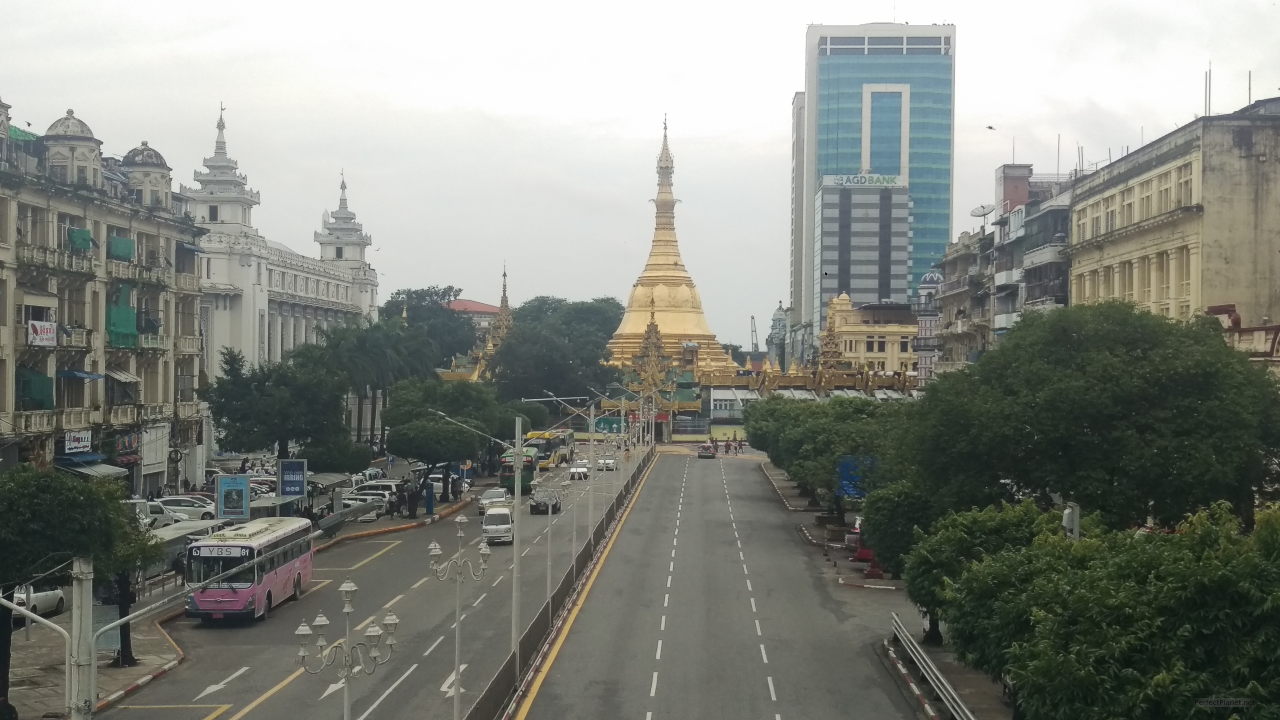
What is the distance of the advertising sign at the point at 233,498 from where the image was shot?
4750cm

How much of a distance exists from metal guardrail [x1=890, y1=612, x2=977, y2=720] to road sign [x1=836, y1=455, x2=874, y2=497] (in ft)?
54.2

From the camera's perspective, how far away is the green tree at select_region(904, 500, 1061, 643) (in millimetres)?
28125

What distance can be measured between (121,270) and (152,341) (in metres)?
4.30

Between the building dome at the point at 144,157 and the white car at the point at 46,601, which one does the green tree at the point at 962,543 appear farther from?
the building dome at the point at 144,157

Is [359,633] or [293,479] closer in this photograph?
[359,633]

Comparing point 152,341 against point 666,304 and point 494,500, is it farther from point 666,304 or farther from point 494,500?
point 666,304

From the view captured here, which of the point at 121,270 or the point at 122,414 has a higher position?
the point at 121,270

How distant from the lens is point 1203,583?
16500 millimetres

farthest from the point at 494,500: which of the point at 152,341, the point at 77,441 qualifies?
the point at 77,441

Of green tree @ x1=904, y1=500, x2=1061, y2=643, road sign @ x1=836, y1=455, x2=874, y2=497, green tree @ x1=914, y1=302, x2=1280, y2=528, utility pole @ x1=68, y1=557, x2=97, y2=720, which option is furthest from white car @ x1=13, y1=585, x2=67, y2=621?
road sign @ x1=836, y1=455, x2=874, y2=497

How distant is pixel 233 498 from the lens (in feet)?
156

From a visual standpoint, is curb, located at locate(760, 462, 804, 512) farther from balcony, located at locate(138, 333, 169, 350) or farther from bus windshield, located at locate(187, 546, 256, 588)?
bus windshield, located at locate(187, 546, 256, 588)

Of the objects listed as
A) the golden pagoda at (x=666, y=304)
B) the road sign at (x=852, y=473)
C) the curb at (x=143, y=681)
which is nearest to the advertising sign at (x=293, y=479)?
the curb at (x=143, y=681)

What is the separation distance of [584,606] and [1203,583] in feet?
82.4
